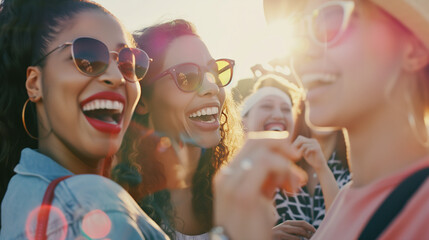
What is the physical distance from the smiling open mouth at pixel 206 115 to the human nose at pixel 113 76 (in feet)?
3.92

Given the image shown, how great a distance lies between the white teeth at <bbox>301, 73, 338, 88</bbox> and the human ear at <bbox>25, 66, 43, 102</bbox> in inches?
54.0

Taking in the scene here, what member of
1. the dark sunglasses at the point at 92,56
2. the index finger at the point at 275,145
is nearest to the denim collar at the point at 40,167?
the dark sunglasses at the point at 92,56

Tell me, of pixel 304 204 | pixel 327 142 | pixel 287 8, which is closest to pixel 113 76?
pixel 287 8

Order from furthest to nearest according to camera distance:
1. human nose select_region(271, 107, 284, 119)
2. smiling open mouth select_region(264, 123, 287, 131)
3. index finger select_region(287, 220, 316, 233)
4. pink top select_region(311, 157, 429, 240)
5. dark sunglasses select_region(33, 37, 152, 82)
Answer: human nose select_region(271, 107, 284, 119) < smiling open mouth select_region(264, 123, 287, 131) < index finger select_region(287, 220, 316, 233) < dark sunglasses select_region(33, 37, 152, 82) < pink top select_region(311, 157, 429, 240)

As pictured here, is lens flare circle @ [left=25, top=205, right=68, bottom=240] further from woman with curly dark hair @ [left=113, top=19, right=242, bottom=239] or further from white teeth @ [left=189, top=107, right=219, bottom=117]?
white teeth @ [left=189, top=107, right=219, bottom=117]

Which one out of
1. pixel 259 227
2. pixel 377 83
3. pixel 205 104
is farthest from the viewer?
pixel 205 104

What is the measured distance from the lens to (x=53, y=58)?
188cm

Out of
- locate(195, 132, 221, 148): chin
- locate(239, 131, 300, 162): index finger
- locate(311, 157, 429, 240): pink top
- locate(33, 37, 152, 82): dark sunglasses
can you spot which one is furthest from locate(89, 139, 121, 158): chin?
locate(195, 132, 221, 148): chin

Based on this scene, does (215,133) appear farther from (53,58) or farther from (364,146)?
(364,146)

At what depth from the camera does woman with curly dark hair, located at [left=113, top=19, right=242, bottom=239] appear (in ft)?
10.0

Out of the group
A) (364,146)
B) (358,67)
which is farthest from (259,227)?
(358,67)

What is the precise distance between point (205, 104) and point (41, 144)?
145 cm

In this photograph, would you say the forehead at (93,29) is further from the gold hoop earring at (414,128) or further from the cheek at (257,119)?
the cheek at (257,119)

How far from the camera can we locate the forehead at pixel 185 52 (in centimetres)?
314
